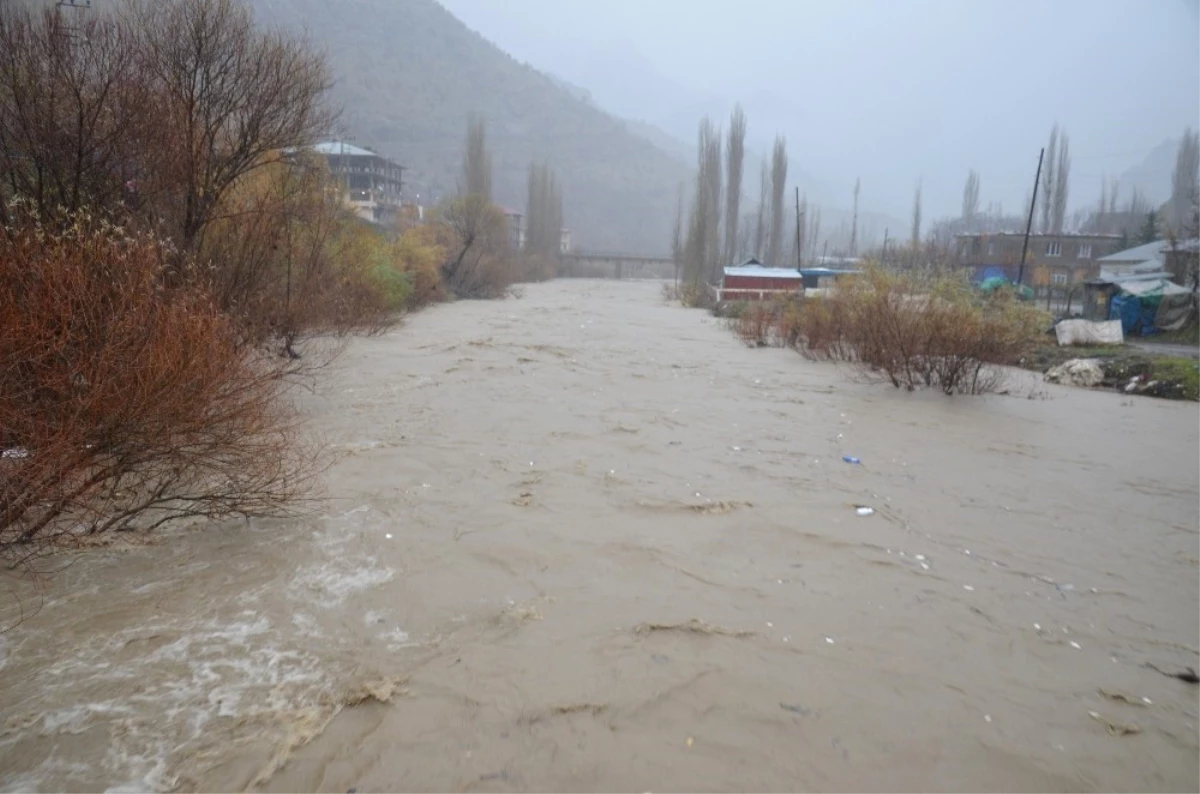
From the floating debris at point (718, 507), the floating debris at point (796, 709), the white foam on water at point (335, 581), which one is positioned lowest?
the floating debris at point (796, 709)

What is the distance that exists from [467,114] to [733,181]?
7071cm

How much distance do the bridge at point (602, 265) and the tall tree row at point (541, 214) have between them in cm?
357

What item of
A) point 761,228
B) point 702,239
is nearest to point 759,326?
point 702,239

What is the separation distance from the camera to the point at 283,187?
12625 millimetres

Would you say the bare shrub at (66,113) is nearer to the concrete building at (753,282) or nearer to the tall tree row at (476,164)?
the concrete building at (753,282)

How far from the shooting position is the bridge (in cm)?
7862

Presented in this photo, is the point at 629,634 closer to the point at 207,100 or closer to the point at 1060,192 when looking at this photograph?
the point at 207,100

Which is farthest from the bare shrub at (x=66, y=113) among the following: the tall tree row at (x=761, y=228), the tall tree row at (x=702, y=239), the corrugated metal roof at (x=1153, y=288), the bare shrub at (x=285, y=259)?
the tall tree row at (x=761, y=228)

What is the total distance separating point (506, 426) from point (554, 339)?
1134 centimetres

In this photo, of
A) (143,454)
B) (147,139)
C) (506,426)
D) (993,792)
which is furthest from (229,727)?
(147,139)

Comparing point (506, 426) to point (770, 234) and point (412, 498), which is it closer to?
point (412, 498)

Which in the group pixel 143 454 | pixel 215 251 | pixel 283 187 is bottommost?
pixel 143 454

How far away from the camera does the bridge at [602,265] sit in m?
78.6

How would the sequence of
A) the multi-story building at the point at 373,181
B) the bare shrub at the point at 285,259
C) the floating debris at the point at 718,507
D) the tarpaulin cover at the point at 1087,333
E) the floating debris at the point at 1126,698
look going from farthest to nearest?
1. the multi-story building at the point at 373,181
2. the tarpaulin cover at the point at 1087,333
3. the bare shrub at the point at 285,259
4. the floating debris at the point at 718,507
5. the floating debris at the point at 1126,698
